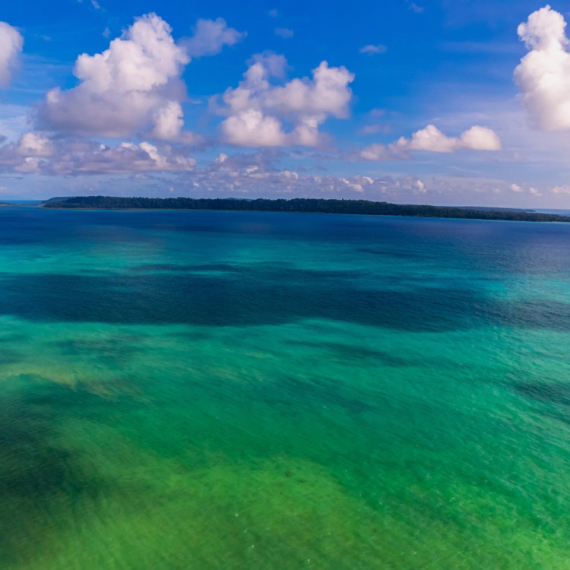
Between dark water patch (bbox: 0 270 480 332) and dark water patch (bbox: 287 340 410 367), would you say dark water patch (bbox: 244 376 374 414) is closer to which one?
dark water patch (bbox: 287 340 410 367)

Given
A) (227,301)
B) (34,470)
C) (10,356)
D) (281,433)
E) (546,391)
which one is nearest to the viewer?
(34,470)

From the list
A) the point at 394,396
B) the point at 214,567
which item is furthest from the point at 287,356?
the point at 214,567

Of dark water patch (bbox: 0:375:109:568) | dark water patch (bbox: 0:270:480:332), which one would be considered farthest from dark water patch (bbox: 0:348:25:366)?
dark water patch (bbox: 0:270:480:332)

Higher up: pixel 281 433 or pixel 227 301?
pixel 227 301

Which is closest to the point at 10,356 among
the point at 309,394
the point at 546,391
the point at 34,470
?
the point at 34,470

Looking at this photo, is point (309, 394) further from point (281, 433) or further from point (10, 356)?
point (10, 356)

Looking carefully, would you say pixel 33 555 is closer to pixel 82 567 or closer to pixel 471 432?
pixel 82 567

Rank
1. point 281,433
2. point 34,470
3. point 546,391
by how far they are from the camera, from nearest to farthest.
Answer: point 34,470
point 281,433
point 546,391

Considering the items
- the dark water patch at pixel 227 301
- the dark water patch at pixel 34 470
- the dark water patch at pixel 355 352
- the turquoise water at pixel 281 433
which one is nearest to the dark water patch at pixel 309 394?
the turquoise water at pixel 281 433

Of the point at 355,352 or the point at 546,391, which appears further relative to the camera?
the point at 355,352
